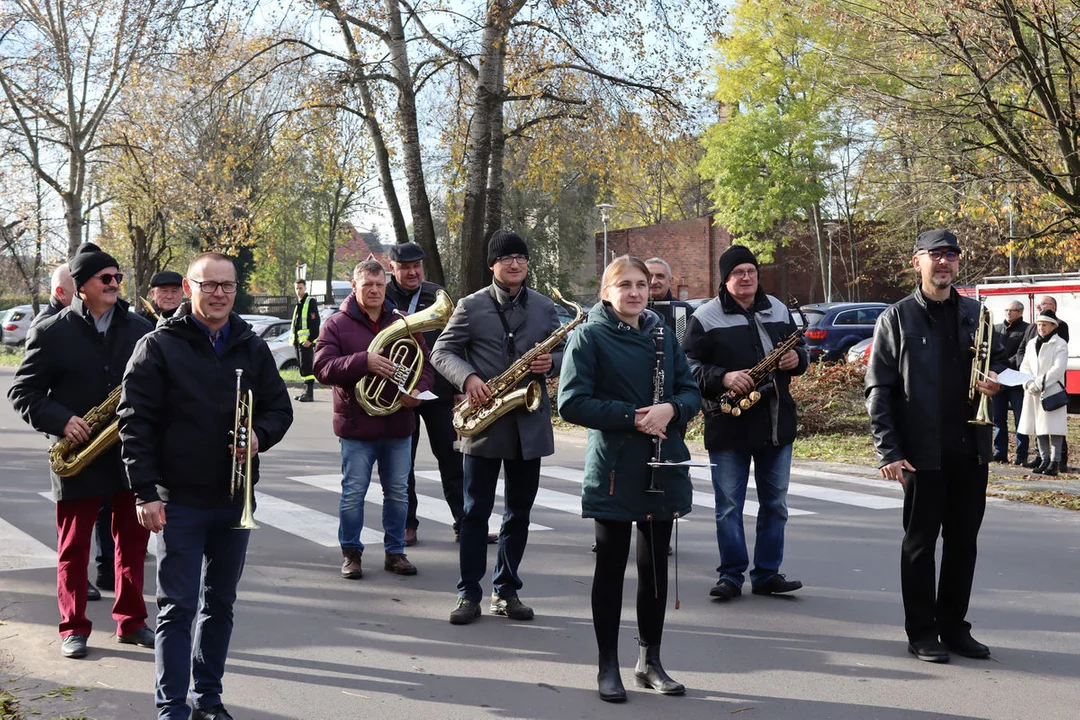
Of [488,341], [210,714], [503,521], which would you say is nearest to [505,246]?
[488,341]

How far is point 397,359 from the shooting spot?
7488 mm

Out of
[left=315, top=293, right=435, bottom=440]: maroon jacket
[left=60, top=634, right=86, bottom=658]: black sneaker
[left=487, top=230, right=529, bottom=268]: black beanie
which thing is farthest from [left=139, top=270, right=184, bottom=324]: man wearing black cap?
[left=60, top=634, right=86, bottom=658]: black sneaker

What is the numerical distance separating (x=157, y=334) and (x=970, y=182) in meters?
13.3

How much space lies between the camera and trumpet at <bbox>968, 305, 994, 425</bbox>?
5.49m

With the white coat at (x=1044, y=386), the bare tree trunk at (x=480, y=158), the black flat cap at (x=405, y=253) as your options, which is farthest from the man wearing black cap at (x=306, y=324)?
the white coat at (x=1044, y=386)

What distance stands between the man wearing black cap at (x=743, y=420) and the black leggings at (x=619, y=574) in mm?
A: 1782

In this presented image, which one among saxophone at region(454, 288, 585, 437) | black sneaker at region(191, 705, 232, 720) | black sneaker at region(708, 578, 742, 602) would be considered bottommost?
black sneaker at region(191, 705, 232, 720)

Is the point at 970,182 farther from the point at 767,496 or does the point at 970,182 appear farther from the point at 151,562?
the point at 151,562

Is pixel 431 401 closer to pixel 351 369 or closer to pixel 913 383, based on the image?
pixel 351 369

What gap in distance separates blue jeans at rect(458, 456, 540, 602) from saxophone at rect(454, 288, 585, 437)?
0.70 feet

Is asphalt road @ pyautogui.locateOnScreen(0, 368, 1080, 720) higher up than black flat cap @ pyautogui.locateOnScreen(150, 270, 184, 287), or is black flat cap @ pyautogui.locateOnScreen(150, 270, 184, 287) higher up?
black flat cap @ pyautogui.locateOnScreen(150, 270, 184, 287)

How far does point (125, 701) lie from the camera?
4.98 metres

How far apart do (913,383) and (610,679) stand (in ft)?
6.83

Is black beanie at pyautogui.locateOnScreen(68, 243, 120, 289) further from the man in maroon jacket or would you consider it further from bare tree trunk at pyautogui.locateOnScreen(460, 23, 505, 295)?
bare tree trunk at pyautogui.locateOnScreen(460, 23, 505, 295)
